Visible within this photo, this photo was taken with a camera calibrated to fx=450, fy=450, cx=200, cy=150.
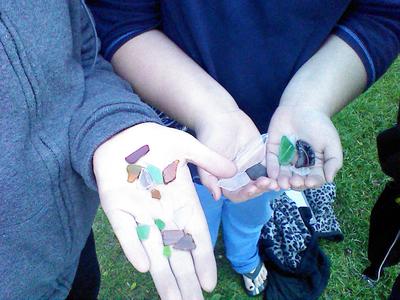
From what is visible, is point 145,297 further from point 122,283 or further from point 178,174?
point 178,174

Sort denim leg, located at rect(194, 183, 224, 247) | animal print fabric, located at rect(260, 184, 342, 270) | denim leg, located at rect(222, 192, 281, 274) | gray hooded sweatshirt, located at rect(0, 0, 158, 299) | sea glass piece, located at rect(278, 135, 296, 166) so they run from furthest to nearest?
1. animal print fabric, located at rect(260, 184, 342, 270)
2. denim leg, located at rect(222, 192, 281, 274)
3. denim leg, located at rect(194, 183, 224, 247)
4. sea glass piece, located at rect(278, 135, 296, 166)
5. gray hooded sweatshirt, located at rect(0, 0, 158, 299)

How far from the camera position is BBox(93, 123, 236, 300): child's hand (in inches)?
31.6

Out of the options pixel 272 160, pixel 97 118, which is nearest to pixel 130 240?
pixel 97 118

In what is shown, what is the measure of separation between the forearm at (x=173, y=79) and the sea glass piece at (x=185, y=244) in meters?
0.39

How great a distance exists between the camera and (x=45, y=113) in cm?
84

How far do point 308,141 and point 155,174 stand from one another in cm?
44

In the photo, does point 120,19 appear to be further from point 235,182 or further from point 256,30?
point 235,182

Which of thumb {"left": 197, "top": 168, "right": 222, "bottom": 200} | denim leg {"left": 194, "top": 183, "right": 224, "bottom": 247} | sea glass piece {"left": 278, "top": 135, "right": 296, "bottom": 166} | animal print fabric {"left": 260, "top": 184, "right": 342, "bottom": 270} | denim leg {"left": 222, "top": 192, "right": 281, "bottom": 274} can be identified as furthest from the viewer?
animal print fabric {"left": 260, "top": 184, "right": 342, "bottom": 270}

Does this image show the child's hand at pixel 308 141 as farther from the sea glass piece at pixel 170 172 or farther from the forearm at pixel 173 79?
the sea glass piece at pixel 170 172

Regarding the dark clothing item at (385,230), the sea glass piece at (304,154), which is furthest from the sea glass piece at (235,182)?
the dark clothing item at (385,230)

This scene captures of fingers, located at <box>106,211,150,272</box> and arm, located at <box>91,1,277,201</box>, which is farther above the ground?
arm, located at <box>91,1,277,201</box>

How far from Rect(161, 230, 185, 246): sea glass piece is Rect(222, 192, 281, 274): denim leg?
0.74 meters

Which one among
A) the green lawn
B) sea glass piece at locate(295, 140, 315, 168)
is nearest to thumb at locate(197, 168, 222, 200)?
sea glass piece at locate(295, 140, 315, 168)

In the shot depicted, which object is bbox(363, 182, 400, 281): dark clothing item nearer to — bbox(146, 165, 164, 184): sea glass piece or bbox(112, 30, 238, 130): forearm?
bbox(112, 30, 238, 130): forearm
